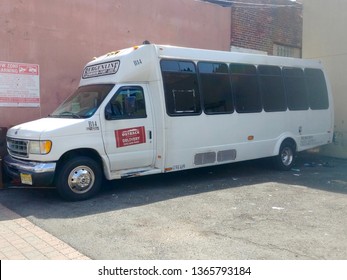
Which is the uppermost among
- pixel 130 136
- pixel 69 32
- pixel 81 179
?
pixel 69 32

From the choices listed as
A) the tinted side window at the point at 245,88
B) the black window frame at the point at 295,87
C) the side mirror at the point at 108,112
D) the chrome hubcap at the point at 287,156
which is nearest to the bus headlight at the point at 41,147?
the side mirror at the point at 108,112

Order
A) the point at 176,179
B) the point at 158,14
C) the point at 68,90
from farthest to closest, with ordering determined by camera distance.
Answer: the point at 158,14 → the point at 68,90 → the point at 176,179

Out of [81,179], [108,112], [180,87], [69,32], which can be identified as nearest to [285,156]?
[180,87]

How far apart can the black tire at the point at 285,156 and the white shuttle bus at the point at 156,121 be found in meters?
0.03

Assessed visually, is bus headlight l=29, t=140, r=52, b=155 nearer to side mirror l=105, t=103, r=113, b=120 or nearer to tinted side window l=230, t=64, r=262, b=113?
side mirror l=105, t=103, r=113, b=120

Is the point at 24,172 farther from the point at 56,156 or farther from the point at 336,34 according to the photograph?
the point at 336,34

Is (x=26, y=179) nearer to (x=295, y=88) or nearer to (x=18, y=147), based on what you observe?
(x=18, y=147)

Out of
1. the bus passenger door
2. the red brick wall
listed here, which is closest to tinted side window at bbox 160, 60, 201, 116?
the bus passenger door

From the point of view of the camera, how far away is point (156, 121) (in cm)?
778

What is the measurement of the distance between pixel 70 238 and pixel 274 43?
Result: 1255 cm

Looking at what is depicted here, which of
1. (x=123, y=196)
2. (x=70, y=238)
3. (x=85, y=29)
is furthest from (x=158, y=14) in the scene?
(x=70, y=238)

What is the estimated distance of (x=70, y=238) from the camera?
17.0ft

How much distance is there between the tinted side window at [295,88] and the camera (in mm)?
10203

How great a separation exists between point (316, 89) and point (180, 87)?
4.81m
